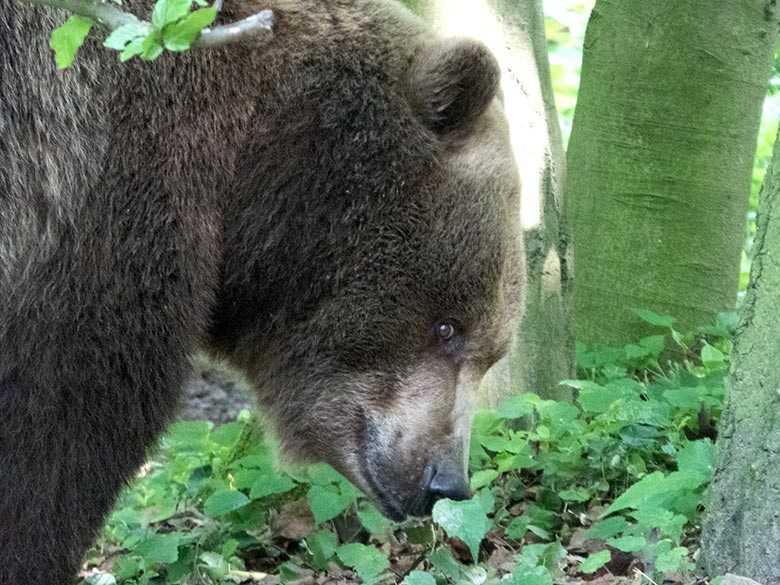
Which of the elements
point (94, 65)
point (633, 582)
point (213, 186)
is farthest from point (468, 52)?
point (633, 582)

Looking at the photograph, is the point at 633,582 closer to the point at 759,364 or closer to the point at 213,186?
the point at 759,364

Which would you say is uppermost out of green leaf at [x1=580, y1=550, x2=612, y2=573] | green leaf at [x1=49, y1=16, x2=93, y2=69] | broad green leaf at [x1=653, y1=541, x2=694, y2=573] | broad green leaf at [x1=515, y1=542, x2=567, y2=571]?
green leaf at [x1=49, y1=16, x2=93, y2=69]

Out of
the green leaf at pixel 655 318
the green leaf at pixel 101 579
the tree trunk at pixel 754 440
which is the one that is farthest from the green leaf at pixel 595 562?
the green leaf at pixel 655 318

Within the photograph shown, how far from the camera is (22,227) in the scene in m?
3.50

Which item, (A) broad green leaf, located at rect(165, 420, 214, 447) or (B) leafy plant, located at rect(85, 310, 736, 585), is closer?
(B) leafy plant, located at rect(85, 310, 736, 585)

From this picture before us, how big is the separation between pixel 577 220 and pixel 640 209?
1.24 feet

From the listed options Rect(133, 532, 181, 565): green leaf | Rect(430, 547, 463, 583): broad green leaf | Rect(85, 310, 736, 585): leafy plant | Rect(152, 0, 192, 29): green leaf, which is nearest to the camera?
Rect(152, 0, 192, 29): green leaf

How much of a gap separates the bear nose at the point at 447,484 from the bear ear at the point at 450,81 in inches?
46.7

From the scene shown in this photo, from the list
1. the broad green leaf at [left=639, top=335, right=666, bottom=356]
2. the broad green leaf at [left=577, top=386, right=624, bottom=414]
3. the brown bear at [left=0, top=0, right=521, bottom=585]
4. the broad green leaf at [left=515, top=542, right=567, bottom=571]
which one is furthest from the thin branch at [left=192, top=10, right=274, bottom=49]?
the broad green leaf at [left=639, top=335, right=666, bottom=356]

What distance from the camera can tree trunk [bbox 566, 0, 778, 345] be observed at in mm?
6055

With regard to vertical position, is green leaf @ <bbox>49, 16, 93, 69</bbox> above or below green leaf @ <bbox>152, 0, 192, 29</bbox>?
below

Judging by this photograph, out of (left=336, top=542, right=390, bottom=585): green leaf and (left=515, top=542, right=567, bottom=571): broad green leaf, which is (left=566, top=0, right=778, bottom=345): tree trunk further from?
(left=336, top=542, right=390, bottom=585): green leaf

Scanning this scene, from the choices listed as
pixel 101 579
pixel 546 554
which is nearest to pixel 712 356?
pixel 546 554

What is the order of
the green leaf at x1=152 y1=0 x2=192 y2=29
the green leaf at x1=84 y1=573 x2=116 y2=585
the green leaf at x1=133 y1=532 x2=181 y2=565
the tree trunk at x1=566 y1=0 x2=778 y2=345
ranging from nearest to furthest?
the green leaf at x1=152 y1=0 x2=192 y2=29
the green leaf at x1=133 y1=532 x2=181 y2=565
the green leaf at x1=84 y1=573 x2=116 y2=585
the tree trunk at x1=566 y1=0 x2=778 y2=345
